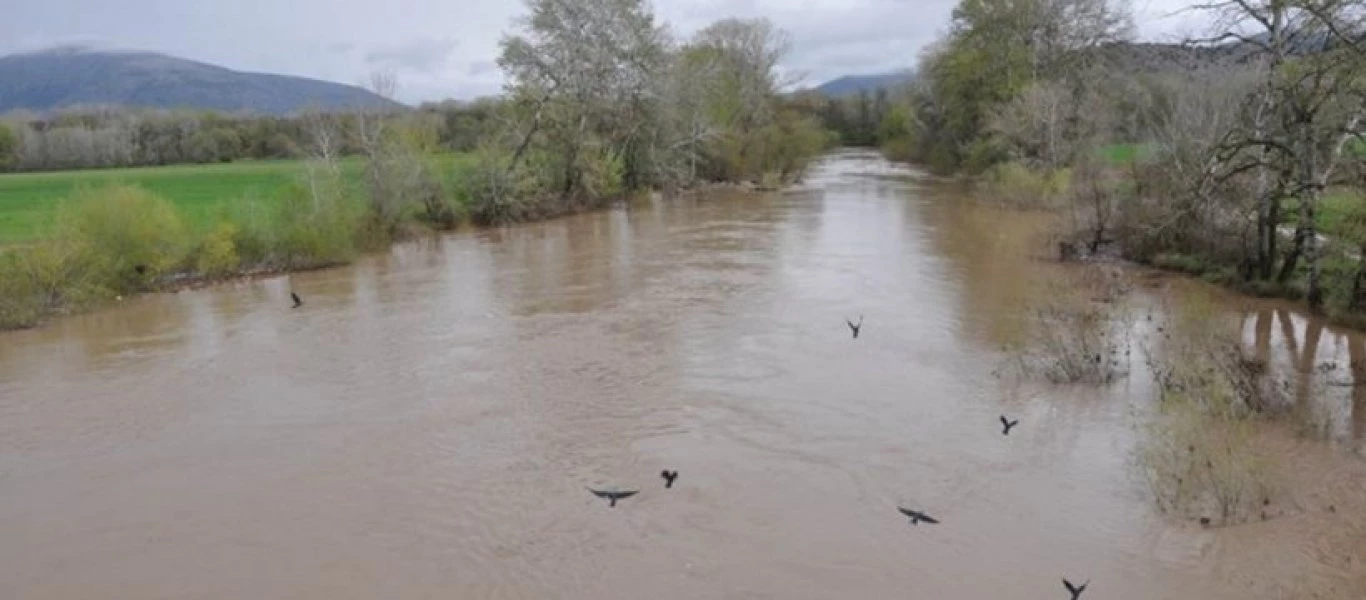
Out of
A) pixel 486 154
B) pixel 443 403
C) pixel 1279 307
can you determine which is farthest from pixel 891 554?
pixel 486 154

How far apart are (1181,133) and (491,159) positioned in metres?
22.4

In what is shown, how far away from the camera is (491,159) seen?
35.3m

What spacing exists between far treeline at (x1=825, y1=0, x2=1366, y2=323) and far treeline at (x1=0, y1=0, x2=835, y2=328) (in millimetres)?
10809

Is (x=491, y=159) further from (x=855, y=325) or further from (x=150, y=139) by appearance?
(x=150, y=139)

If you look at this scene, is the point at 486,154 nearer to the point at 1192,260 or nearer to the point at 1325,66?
the point at 1192,260

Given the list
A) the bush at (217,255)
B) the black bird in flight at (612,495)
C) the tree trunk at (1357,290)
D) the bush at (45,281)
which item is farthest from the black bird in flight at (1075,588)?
the bush at (217,255)

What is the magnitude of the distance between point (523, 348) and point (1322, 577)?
12.2 m

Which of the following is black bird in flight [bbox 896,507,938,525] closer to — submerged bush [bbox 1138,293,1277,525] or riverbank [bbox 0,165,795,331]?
submerged bush [bbox 1138,293,1277,525]

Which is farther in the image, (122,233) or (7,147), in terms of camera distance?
(7,147)

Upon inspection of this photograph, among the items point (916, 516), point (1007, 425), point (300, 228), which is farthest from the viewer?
point (300, 228)

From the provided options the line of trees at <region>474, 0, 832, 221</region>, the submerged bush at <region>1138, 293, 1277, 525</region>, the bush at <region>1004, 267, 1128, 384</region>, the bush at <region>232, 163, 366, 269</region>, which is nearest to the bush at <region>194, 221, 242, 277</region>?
the bush at <region>232, 163, 366, 269</region>

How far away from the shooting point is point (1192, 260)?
21891mm

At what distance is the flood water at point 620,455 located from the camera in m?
8.95

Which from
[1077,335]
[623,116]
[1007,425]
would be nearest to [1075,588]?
[1007,425]
